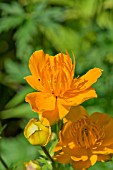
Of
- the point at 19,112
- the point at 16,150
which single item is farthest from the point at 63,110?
the point at 19,112

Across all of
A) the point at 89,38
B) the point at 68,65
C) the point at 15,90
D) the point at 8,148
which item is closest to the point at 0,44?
the point at 15,90

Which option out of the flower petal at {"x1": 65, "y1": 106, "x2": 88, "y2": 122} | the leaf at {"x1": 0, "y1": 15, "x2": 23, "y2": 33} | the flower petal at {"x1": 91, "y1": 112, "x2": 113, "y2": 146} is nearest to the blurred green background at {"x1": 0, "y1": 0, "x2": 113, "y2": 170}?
the leaf at {"x1": 0, "y1": 15, "x2": 23, "y2": 33}

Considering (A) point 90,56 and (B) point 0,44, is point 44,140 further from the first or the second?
(B) point 0,44

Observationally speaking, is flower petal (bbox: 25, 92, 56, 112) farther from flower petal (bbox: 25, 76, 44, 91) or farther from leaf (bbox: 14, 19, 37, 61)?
leaf (bbox: 14, 19, 37, 61)

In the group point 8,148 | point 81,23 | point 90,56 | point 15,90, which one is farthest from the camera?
point 81,23

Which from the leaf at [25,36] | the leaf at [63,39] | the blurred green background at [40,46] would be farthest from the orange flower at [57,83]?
the leaf at [63,39]
